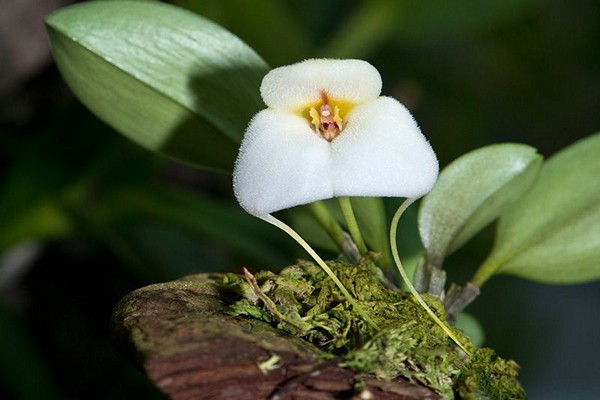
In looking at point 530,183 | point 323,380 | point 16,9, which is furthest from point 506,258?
point 16,9

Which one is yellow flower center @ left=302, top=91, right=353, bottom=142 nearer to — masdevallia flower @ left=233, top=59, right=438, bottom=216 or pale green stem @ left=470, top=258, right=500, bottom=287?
masdevallia flower @ left=233, top=59, right=438, bottom=216

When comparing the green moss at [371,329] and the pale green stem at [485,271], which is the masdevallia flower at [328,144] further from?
the pale green stem at [485,271]

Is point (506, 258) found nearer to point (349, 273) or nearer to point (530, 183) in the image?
point (530, 183)

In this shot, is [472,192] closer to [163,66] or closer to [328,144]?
[328,144]

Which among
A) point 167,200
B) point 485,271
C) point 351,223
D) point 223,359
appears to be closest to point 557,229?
point 485,271

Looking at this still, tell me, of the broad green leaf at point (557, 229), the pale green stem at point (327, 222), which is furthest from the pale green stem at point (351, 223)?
the broad green leaf at point (557, 229)

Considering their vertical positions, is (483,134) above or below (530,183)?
below
